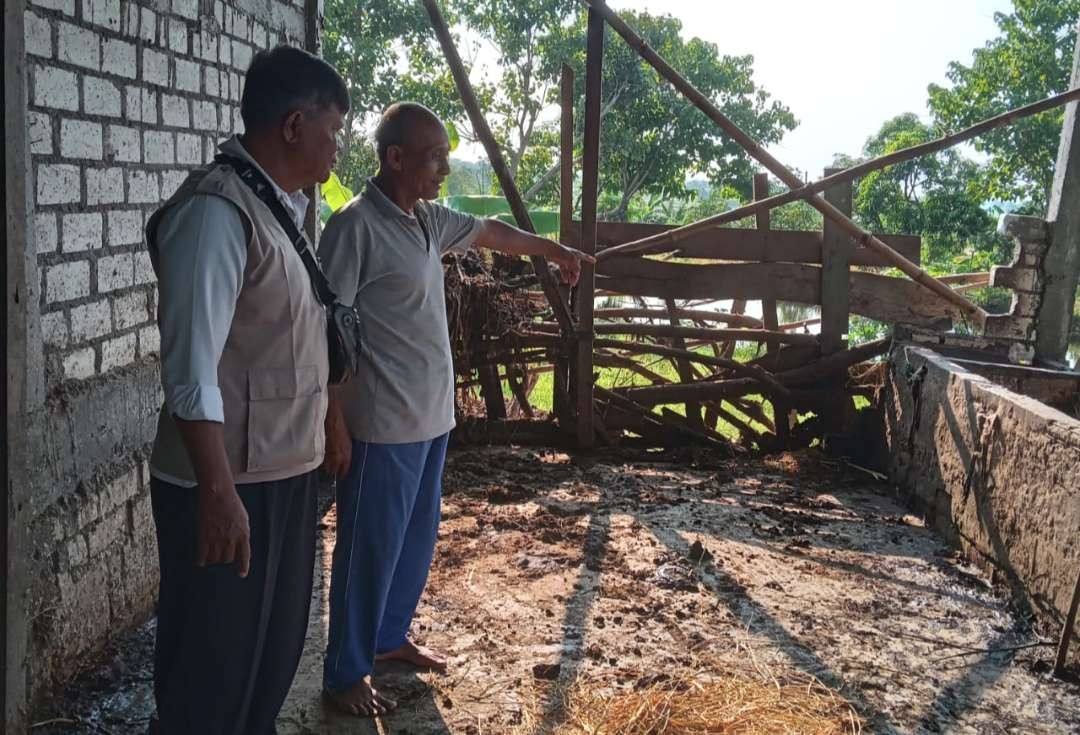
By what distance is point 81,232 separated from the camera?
3055 mm

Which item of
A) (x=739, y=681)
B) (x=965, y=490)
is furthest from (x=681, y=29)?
(x=739, y=681)

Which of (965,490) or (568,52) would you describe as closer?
(965,490)

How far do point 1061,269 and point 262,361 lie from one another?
6826mm

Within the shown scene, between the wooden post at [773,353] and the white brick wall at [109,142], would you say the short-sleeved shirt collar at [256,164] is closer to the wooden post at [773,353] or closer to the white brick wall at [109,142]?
the white brick wall at [109,142]

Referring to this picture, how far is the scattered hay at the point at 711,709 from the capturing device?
9.62ft

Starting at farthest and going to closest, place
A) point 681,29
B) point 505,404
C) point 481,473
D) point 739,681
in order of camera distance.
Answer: point 681,29 → point 505,404 → point 481,473 → point 739,681

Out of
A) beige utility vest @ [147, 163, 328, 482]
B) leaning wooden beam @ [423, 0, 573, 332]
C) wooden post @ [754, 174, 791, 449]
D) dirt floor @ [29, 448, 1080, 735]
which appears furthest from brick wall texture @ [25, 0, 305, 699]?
wooden post @ [754, 174, 791, 449]

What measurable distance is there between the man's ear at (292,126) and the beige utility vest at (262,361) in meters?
0.16

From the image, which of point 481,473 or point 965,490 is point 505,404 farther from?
point 965,490

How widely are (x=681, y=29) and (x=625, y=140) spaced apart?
4.15m

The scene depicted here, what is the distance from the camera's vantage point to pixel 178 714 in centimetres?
204

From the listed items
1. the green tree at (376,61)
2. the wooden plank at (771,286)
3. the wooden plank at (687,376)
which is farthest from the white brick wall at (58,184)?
the green tree at (376,61)

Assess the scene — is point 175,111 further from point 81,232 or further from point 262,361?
point 262,361

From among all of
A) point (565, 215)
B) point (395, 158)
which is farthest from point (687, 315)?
point (395, 158)
